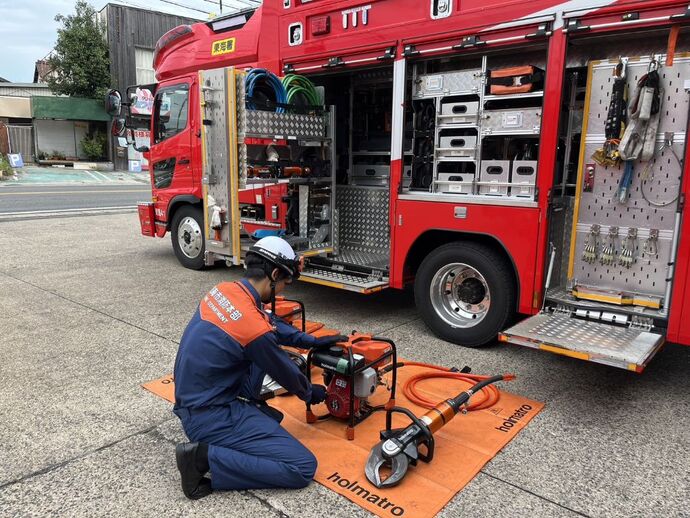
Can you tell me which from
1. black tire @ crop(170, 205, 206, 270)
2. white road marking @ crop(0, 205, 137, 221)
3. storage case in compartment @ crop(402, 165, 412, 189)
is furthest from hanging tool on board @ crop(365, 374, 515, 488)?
white road marking @ crop(0, 205, 137, 221)

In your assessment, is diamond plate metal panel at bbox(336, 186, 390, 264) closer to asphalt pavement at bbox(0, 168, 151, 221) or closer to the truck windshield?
the truck windshield

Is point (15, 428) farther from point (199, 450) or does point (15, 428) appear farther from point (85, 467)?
point (199, 450)

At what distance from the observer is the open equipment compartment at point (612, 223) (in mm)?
3893

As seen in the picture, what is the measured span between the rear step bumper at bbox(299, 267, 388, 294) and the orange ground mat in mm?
1419

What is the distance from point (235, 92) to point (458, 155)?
2351 mm

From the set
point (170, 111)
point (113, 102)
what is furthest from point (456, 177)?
point (113, 102)

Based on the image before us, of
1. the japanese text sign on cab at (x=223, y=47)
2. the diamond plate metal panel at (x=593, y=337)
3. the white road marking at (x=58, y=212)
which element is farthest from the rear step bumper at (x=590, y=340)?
the white road marking at (x=58, y=212)

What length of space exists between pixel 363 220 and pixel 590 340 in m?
3.39

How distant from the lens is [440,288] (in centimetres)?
517

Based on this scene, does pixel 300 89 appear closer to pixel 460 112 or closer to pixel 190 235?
pixel 460 112

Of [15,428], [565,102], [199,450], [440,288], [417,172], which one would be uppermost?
[565,102]

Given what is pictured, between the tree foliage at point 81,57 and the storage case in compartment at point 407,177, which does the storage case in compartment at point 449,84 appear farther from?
the tree foliage at point 81,57

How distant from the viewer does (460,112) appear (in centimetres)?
495

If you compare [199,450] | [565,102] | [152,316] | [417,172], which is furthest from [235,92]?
[199,450]
